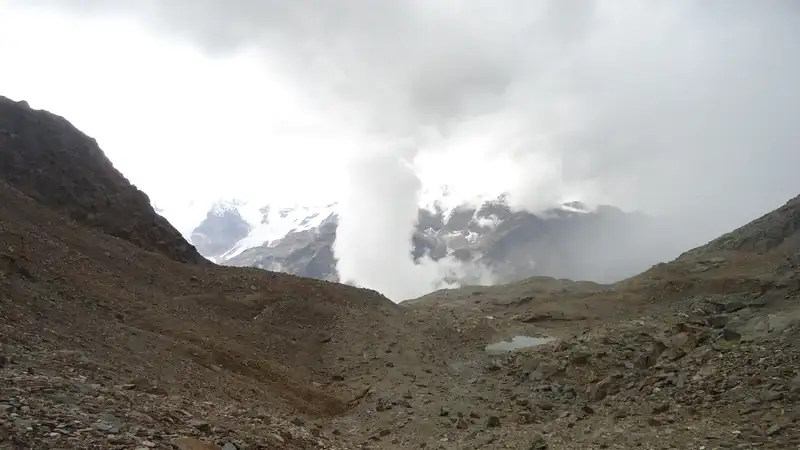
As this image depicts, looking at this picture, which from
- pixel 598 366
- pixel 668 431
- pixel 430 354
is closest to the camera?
Result: pixel 668 431

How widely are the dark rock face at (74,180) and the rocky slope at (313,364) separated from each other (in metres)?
0.29

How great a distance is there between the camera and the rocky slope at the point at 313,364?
11008 mm

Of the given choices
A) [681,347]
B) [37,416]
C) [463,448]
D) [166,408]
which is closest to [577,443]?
[463,448]

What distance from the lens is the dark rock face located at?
3412cm

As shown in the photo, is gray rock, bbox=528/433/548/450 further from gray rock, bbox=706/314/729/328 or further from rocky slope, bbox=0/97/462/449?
gray rock, bbox=706/314/729/328

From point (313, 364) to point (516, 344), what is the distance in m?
14.4

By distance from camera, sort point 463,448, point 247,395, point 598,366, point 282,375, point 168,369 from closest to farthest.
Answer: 1. point 463,448
2. point 168,369
3. point 247,395
4. point 598,366
5. point 282,375

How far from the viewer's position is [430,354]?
1222 inches

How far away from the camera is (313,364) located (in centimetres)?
2831

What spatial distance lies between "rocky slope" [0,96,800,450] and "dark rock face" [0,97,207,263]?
29 centimetres

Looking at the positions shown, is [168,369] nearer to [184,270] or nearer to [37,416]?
A: [37,416]

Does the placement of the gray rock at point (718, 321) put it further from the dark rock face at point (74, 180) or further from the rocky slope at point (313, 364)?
the dark rock face at point (74, 180)

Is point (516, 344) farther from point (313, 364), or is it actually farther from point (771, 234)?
point (771, 234)

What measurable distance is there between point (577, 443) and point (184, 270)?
86.5ft
